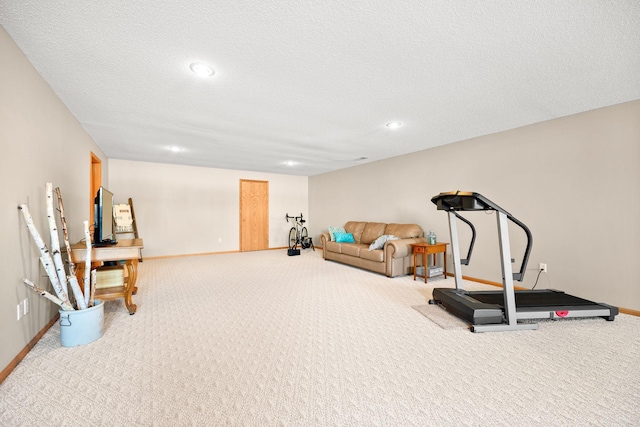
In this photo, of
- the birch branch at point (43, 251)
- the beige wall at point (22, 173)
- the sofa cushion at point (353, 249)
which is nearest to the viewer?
the beige wall at point (22, 173)

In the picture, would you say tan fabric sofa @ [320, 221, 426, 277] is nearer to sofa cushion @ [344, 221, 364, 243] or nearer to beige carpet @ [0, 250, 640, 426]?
sofa cushion @ [344, 221, 364, 243]

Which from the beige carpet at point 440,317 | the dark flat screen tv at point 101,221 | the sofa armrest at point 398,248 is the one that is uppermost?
the dark flat screen tv at point 101,221

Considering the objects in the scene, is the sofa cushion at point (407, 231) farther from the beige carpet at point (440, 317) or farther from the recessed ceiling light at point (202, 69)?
the recessed ceiling light at point (202, 69)

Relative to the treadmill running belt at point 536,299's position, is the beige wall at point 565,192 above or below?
above

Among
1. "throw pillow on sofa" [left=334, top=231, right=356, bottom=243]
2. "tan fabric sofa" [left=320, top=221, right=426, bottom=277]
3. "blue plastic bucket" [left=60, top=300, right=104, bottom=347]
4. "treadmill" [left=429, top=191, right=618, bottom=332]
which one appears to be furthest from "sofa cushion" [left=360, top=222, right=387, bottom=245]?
"blue plastic bucket" [left=60, top=300, right=104, bottom=347]

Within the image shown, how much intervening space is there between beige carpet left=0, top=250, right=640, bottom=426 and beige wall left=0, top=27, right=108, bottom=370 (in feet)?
0.94

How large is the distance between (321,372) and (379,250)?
3.18m

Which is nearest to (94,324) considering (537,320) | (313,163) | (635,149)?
(537,320)

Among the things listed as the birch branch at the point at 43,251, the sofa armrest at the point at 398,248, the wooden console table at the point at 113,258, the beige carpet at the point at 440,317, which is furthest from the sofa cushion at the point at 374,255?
the birch branch at the point at 43,251

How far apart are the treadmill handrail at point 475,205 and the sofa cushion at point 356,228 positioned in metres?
3.18

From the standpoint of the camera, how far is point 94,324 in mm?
2342

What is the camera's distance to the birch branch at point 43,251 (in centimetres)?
201

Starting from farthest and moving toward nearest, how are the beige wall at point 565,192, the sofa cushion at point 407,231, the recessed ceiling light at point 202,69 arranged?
the sofa cushion at point 407,231
the beige wall at point 565,192
the recessed ceiling light at point 202,69

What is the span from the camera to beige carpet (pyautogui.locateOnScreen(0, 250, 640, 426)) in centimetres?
149
